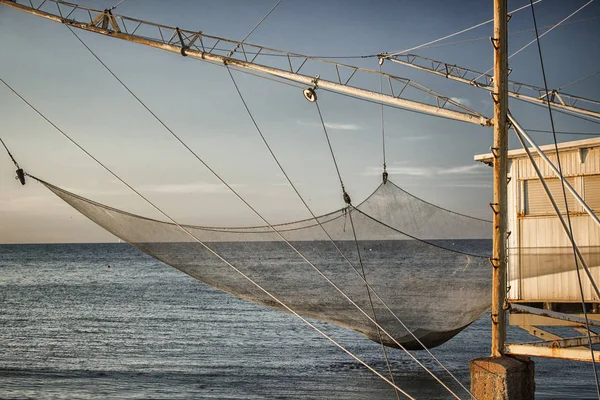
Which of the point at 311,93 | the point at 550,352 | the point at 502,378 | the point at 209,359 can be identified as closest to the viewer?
the point at 502,378

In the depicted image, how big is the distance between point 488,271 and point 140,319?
78.7 ft

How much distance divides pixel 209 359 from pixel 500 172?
1681 centimetres

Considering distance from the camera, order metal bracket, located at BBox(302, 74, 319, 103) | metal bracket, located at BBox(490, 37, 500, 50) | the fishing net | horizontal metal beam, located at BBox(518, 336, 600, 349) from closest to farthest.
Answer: metal bracket, located at BBox(490, 37, 500, 50)
horizontal metal beam, located at BBox(518, 336, 600, 349)
metal bracket, located at BBox(302, 74, 319, 103)
the fishing net

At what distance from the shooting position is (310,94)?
29.1ft

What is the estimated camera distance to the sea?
55.2ft

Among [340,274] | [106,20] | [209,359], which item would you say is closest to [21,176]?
[106,20]

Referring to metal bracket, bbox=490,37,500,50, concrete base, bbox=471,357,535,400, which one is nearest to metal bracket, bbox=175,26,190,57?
metal bracket, bbox=490,37,500,50

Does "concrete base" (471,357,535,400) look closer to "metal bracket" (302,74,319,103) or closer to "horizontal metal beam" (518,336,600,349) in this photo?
"horizontal metal beam" (518,336,600,349)

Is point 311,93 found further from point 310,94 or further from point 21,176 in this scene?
point 21,176

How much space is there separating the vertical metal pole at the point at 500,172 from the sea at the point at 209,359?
963cm

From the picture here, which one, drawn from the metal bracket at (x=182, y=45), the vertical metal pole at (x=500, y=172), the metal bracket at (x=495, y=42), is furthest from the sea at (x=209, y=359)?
the metal bracket at (x=495, y=42)

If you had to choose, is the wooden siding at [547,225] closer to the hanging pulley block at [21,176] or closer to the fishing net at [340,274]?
the fishing net at [340,274]

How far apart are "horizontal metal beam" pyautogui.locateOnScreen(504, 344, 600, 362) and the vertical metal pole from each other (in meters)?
0.13

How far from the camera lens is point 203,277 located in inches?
449
